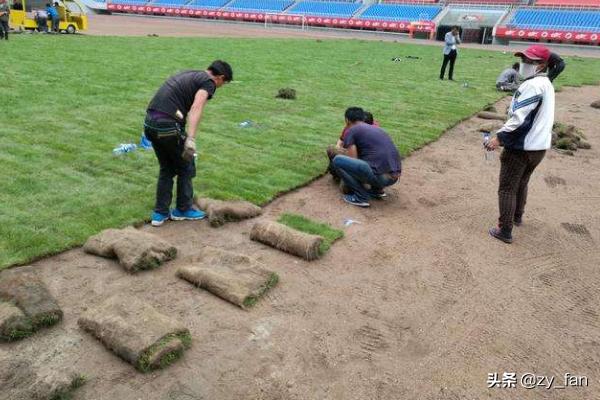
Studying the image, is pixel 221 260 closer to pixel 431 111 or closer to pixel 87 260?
pixel 87 260

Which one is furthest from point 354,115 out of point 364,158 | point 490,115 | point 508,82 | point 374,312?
point 508,82

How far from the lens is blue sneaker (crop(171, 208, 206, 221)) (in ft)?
20.4

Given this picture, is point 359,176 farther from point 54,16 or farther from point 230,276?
point 54,16

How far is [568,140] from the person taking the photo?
36.1ft

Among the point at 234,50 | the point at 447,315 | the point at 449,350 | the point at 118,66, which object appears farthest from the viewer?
the point at 234,50

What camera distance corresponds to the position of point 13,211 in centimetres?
587

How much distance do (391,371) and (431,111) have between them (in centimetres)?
1102

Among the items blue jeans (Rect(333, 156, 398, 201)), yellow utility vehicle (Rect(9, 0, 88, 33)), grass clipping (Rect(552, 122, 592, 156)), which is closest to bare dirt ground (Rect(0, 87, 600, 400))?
blue jeans (Rect(333, 156, 398, 201))

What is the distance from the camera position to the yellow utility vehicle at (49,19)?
27.6 m

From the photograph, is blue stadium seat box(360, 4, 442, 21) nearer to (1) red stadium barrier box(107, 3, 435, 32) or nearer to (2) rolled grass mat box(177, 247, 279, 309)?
(1) red stadium barrier box(107, 3, 435, 32)

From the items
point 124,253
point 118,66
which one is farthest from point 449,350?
point 118,66

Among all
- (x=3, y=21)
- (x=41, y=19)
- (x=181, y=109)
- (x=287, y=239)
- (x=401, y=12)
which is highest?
(x=401, y=12)

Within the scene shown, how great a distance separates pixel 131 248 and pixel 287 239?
1673 millimetres

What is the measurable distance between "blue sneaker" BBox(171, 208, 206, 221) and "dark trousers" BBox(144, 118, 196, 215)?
0.17 feet
